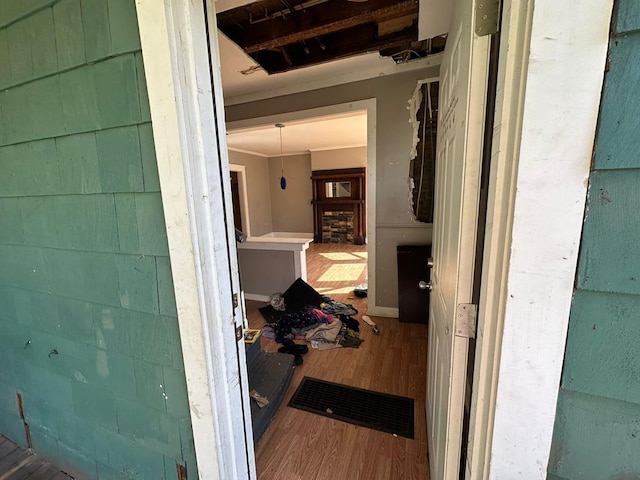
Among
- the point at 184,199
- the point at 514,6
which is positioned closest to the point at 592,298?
the point at 514,6

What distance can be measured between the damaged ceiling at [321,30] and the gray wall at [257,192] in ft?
15.6

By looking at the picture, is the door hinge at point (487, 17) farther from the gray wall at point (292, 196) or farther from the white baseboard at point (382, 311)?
the gray wall at point (292, 196)

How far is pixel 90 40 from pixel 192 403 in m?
1.19

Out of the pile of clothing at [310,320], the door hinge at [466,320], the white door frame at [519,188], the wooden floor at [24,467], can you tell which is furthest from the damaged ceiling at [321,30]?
the wooden floor at [24,467]

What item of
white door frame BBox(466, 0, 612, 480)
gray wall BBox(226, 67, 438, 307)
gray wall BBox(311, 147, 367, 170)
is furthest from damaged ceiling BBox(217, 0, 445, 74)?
gray wall BBox(311, 147, 367, 170)

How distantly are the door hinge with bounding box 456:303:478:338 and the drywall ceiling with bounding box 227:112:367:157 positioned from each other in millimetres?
3691

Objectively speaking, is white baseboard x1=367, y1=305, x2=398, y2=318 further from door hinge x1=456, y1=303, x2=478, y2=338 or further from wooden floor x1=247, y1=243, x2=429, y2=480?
door hinge x1=456, y1=303, x2=478, y2=338

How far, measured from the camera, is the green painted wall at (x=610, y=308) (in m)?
0.47

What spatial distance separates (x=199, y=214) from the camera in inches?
31.0

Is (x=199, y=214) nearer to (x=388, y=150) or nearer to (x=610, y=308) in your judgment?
(x=610, y=308)

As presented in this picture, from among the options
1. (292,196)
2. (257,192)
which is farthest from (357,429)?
(292,196)

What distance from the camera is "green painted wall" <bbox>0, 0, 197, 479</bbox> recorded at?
843mm

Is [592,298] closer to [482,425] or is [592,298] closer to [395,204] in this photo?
[482,425]

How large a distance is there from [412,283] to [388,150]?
143 cm
